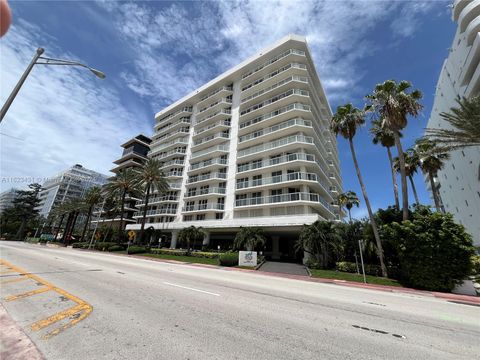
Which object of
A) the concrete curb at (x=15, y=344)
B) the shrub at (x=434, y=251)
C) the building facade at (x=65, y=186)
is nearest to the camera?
the concrete curb at (x=15, y=344)

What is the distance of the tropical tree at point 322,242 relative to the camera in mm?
23359

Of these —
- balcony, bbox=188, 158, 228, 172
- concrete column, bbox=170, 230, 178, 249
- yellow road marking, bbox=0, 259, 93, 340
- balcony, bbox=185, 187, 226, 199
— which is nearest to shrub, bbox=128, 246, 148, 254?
concrete column, bbox=170, 230, 178, 249

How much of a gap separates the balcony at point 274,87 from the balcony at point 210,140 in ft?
24.3

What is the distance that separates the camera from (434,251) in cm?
1516

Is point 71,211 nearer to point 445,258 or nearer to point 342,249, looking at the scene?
point 342,249

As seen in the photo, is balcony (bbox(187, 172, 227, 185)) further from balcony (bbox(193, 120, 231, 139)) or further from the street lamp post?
the street lamp post

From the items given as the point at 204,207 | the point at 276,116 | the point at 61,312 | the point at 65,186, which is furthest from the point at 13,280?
the point at 65,186

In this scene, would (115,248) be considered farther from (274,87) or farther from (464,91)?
(464,91)

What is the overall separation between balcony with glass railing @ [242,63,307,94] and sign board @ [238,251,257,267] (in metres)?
30.2

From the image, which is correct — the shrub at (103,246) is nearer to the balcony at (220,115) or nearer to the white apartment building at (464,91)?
the balcony at (220,115)

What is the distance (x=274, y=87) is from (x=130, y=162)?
47062 mm

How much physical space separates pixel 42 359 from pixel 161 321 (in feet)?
7.88

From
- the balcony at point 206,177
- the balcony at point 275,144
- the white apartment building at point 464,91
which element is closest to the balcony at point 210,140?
the balcony at point 275,144

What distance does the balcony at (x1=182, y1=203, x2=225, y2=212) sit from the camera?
125 feet
